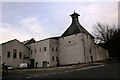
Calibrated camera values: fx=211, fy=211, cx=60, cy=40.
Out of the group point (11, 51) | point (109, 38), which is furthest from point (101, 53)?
point (11, 51)

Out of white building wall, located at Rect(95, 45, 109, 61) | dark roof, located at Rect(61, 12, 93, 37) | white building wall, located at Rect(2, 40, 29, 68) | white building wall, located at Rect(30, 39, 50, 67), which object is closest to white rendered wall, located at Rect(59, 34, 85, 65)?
dark roof, located at Rect(61, 12, 93, 37)

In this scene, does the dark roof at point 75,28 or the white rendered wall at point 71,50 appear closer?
the white rendered wall at point 71,50

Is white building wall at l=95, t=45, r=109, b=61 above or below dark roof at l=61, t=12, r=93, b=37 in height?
below

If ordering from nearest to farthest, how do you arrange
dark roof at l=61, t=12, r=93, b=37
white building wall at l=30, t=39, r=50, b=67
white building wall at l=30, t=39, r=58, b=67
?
white building wall at l=30, t=39, r=58, b=67 < dark roof at l=61, t=12, r=93, b=37 < white building wall at l=30, t=39, r=50, b=67

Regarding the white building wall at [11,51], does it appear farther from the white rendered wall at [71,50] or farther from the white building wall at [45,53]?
the white rendered wall at [71,50]

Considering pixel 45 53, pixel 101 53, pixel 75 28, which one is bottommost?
pixel 101 53

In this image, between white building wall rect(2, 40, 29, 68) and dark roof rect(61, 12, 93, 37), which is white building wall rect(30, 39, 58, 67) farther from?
dark roof rect(61, 12, 93, 37)

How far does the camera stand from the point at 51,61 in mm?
61625

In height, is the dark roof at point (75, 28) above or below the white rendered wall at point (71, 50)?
above

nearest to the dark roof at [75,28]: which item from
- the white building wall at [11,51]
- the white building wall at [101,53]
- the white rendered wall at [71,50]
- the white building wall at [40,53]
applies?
the white rendered wall at [71,50]

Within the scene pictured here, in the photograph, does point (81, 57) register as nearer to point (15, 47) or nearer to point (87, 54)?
point (87, 54)

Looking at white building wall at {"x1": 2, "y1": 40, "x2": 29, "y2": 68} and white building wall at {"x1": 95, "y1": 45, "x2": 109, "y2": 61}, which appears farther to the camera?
white building wall at {"x1": 95, "y1": 45, "x2": 109, "y2": 61}

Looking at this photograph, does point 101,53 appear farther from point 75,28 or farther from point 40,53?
point 40,53

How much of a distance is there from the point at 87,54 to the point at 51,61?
1095cm
